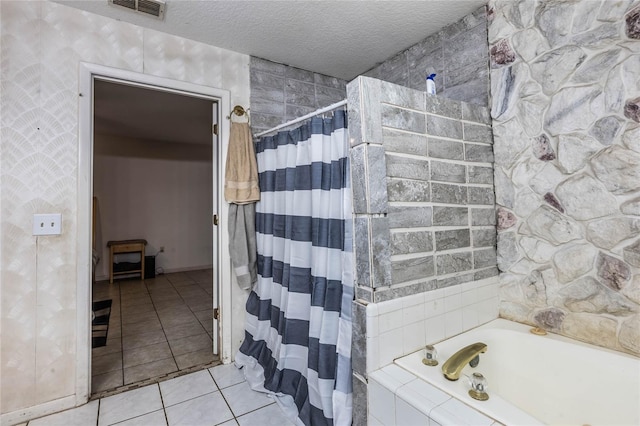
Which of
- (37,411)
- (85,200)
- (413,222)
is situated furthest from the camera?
(85,200)

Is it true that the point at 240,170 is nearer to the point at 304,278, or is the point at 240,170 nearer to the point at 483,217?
the point at 304,278

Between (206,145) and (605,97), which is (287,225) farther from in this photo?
(206,145)

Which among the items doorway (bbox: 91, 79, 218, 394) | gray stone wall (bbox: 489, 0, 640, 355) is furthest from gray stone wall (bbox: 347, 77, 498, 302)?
doorway (bbox: 91, 79, 218, 394)

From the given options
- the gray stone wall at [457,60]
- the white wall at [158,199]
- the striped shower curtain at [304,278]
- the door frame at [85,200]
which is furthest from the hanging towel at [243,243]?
the white wall at [158,199]

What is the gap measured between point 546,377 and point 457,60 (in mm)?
1803

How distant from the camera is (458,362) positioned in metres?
1.16

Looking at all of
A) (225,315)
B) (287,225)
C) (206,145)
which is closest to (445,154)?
(287,225)

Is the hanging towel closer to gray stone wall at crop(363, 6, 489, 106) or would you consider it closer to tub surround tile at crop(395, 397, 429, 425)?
tub surround tile at crop(395, 397, 429, 425)

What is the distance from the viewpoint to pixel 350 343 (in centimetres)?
135

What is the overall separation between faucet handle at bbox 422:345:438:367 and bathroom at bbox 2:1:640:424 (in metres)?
0.08

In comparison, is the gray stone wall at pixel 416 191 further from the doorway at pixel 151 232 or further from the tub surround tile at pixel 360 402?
the doorway at pixel 151 232

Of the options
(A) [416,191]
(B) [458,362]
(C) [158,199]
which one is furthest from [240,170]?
(C) [158,199]

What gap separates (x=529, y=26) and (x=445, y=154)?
84 centimetres

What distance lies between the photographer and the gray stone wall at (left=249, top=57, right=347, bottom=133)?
2307mm
